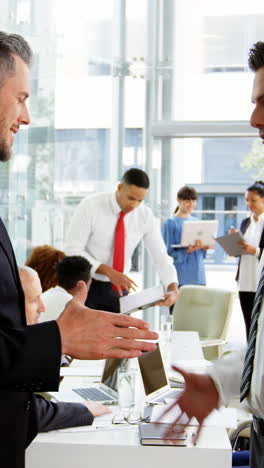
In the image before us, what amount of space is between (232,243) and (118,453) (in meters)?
Result: 4.35

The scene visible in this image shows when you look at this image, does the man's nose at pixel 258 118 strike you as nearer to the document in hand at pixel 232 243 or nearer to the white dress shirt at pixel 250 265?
the document in hand at pixel 232 243

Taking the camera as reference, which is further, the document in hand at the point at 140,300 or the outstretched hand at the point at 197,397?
the document in hand at the point at 140,300

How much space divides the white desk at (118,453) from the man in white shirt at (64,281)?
1.65 m

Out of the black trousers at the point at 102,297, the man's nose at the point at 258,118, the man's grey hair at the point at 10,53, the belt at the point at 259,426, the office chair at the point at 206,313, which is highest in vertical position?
the man's grey hair at the point at 10,53

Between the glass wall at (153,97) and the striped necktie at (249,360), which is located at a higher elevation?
the glass wall at (153,97)

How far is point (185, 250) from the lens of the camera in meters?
7.11

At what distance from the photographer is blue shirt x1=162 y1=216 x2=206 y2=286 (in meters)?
7.08

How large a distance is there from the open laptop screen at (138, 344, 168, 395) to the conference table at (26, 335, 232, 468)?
33 cm

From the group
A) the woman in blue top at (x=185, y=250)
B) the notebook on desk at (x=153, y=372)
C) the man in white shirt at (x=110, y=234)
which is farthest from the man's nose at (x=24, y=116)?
the woman in blue top at (x=185, y=250)

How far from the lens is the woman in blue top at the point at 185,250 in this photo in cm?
708

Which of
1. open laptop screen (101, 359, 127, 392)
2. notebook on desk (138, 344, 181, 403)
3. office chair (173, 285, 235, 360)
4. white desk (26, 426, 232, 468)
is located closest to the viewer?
white desk (26, 426, 232, 468)

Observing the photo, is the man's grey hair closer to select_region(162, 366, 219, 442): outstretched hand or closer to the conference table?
select_region(162, 366, 219, 442): outstretched hand

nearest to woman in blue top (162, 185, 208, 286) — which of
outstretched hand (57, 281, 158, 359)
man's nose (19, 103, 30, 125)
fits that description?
man's nose (19, 103, 30, 125)

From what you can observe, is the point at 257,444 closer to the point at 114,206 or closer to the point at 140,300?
the point at 140,300
